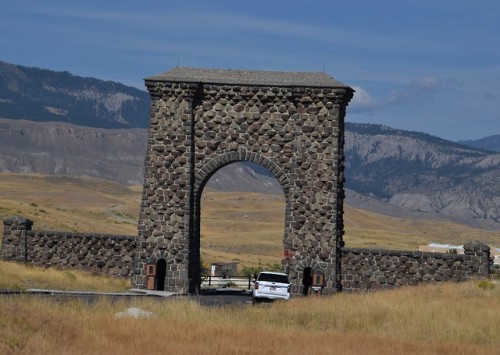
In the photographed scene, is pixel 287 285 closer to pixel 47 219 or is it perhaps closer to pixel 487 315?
pixel 487 315

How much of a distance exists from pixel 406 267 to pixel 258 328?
1903 cm

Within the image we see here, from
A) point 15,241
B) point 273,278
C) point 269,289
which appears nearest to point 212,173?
point 273,278

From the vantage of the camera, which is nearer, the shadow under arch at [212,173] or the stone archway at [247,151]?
the stone archway at [247,151]

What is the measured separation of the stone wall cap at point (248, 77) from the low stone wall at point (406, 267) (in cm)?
687

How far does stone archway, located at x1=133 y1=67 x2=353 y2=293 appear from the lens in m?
44.7

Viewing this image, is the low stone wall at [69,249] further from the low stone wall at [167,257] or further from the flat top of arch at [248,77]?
the flat top of arch at [248,77]

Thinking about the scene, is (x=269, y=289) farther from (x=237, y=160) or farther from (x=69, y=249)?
(x=69, y=249)

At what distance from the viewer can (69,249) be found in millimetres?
47156

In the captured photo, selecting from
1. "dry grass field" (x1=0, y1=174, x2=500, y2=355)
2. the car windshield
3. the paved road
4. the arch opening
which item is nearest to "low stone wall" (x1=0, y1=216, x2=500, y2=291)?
"dry grass field" (x1=0, y1=174, x2=500, y2=355)

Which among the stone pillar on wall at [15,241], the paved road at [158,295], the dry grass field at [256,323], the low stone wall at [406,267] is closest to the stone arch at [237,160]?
the low stone wall at [406,267]

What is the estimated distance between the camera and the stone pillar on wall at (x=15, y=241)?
47406mm

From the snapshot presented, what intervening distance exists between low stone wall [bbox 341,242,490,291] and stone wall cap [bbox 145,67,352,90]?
22.6 feet

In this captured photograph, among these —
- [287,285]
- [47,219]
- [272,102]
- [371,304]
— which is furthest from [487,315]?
[47,219]

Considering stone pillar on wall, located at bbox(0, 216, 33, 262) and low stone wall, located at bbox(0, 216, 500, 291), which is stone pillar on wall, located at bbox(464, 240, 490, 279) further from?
stone pillar on wall, located at bbox(0, 216, 33, 262)
